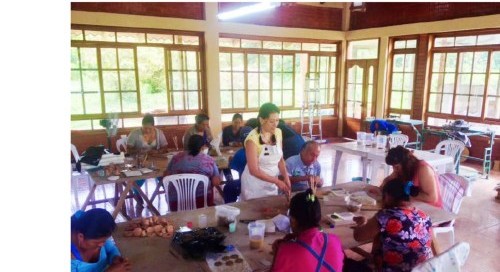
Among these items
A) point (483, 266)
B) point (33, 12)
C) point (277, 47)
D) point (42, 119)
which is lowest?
point (483, 266)

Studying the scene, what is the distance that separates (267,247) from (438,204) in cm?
161

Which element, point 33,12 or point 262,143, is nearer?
point 33,12

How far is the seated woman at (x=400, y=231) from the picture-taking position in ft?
6.53

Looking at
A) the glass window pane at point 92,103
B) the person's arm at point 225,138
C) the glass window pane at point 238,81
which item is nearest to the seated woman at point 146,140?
the person's arm at point 225,138

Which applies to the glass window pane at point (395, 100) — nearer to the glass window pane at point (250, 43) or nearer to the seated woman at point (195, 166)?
the glass window pane at point (250, 43)

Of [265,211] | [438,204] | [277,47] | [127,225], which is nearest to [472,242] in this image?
[438,204]

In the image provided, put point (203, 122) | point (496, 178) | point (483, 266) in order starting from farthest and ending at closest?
1. point (496, 178)
2. point (203, 122)
3. point (483, 266)

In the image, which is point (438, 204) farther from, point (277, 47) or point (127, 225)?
point (277, 47)

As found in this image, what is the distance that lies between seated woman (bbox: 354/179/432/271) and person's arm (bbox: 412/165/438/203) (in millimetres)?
862

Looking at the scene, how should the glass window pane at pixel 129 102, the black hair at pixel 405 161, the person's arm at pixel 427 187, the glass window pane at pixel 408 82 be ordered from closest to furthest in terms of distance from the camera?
the person's arm at pixel 427 187
the black hair at pixel 405 161
the glass window pane at pixel 129 102
the glass window pane at pixel 408 82

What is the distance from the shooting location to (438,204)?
284cm

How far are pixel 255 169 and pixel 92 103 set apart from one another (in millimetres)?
5214

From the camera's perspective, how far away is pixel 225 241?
7.07 ft

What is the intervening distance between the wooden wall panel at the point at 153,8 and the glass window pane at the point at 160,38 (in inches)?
16.2
